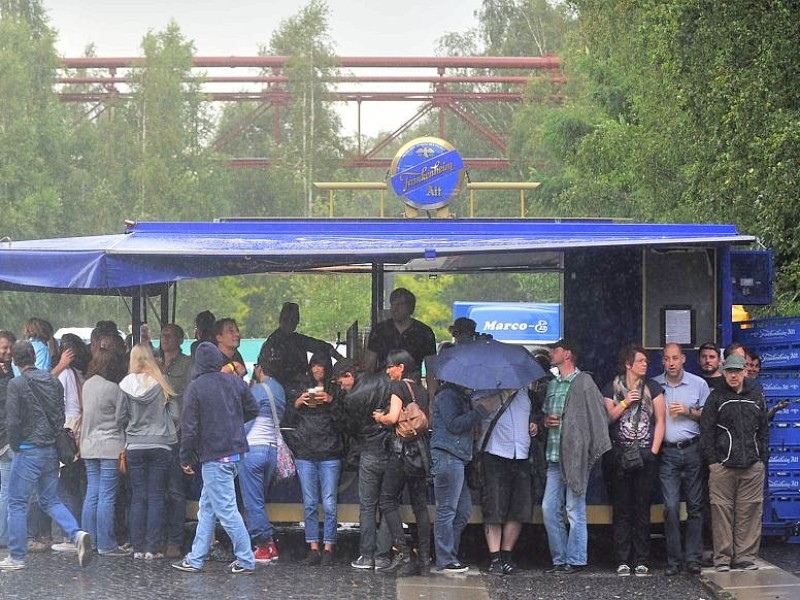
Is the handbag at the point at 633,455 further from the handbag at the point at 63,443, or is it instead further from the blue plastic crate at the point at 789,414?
the handbag at the point at 63,443

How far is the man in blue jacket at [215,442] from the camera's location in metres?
10.4

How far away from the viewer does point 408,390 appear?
34.5 feet

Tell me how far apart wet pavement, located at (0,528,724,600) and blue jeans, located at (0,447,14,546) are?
405 millimetres

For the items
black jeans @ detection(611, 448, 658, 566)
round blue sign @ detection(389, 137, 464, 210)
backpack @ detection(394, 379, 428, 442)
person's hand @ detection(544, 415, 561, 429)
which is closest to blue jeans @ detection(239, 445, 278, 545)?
backpack @ detection(394, 379, 428, 442)

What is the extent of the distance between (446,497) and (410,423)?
26.4 inches

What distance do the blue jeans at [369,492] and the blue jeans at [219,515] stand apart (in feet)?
3.00

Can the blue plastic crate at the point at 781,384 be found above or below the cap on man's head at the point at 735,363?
below

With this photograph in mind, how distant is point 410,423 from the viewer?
10438 mm

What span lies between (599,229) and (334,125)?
4584cm

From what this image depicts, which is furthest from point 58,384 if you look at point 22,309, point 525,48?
point 525,48

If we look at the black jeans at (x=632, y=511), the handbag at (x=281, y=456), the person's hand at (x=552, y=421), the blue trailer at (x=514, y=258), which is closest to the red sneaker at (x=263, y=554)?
the blue trailer at (x=514, y=258)

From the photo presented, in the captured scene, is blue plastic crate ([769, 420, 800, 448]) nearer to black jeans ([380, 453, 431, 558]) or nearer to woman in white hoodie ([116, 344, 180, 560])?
black jeans ([380, 453, 431, 558])

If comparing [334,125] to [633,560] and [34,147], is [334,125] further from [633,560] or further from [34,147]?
[633,560]

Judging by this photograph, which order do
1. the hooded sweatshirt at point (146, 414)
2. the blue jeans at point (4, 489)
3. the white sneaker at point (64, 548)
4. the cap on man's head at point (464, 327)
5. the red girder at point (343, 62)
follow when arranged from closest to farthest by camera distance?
the hooded sweatshirt at point (146, 414), the blue jeans at point (4, 489), the cap on man's head at point (464, 327), the white sneaker at point (64, 548), the red girder at point (343, 62)
